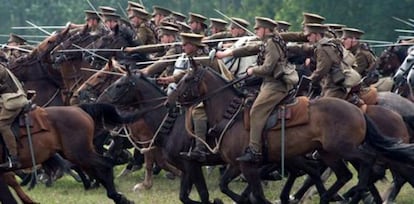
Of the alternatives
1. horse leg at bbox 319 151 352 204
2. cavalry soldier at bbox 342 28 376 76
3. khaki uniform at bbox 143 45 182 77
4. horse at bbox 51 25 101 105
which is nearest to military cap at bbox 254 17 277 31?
horse leg at bbox 319 151 352 204

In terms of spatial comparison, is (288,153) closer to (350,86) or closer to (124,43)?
(350,86)

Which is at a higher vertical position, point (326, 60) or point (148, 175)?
point (326, 60)

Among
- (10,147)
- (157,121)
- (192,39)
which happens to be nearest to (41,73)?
(157,121)

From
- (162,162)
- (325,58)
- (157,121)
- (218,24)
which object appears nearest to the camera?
(325,58)

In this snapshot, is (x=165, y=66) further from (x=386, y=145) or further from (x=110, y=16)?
(x=386, y=145)

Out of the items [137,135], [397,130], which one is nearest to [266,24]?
[397,130]

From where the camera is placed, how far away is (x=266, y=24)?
51.4 feet

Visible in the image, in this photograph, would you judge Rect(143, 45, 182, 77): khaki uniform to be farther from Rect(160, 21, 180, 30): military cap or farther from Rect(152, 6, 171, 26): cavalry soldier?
Rect(152, 6, 171, 26): cavalry soldier

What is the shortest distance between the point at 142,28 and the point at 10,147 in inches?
261

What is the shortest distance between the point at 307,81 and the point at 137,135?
2.61 m

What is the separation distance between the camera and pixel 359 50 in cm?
2028

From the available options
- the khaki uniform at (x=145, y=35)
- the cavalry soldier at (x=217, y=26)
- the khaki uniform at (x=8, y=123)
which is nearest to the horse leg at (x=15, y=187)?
the khaki uniform at (x=8, y=123)

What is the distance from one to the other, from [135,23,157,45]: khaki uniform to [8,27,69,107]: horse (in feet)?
5.11

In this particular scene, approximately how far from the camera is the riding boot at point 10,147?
51.2 feet
